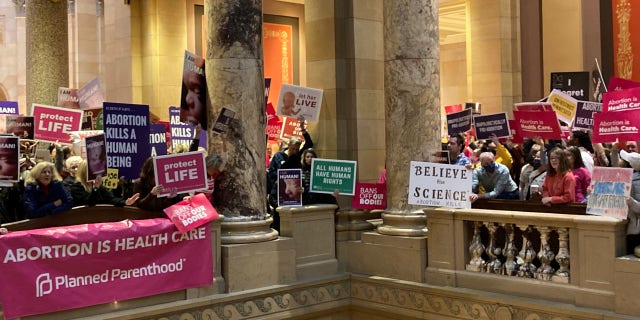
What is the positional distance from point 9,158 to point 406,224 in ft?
17.0

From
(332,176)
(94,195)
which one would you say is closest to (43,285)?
(94,195)

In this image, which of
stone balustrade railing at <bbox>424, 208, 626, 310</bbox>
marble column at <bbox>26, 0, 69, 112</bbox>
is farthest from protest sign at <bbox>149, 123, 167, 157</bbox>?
stone balustrade railing at <bbox>424, 208, 626, 310</bbox>

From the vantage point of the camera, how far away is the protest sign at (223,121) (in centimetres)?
1012

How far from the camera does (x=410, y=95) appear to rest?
36.4ft

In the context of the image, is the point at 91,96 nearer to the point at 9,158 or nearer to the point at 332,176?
the point at 332,176

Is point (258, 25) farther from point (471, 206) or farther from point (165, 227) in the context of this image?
point (471, 206)

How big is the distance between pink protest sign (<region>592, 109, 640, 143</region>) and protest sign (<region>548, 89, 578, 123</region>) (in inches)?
96.9

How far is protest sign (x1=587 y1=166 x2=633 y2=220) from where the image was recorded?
832 centimetres

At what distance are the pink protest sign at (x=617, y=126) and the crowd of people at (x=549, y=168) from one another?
0.70ft

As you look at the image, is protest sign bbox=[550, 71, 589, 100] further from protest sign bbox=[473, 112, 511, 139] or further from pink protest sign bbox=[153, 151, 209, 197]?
pink protest sign bbox=[153, 151, 209, 197]

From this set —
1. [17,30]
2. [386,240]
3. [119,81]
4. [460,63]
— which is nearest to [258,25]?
[386,240]

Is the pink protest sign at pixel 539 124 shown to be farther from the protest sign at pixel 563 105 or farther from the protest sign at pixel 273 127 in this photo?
the protest sign at pixel 273 127

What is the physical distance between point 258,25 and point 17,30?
66.3ft

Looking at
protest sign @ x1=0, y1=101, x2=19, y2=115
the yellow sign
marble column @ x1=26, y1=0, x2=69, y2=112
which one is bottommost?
the yellow sign
